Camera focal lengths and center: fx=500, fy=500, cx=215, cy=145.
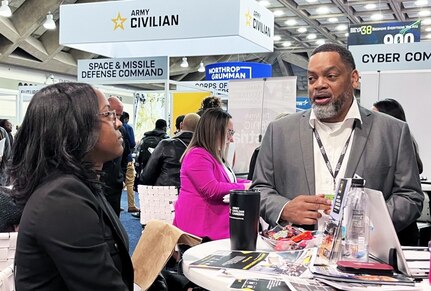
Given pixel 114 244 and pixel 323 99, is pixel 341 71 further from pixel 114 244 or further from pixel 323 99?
pixel 114 244

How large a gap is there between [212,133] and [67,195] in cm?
178

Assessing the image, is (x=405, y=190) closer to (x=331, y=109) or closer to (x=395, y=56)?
(x=331, y=109)

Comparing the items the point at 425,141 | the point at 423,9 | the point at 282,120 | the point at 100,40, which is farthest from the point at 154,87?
the point at 282,120

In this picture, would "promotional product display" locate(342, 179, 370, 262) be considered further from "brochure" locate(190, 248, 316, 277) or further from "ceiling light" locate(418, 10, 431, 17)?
"ceiling light" locate(418, 10, 431, 17)

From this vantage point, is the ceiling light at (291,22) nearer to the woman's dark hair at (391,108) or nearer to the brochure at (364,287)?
the woman's dark hair at (391,108)

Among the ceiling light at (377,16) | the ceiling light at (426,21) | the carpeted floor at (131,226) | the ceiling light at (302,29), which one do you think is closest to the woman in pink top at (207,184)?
the carpeted floor at (131,226)

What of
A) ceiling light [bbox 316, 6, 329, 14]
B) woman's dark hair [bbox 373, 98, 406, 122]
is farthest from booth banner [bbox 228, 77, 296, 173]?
ceiling light [bbox 316, 6, 329, 14]

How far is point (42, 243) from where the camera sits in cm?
107

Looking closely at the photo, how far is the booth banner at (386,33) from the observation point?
275 inches

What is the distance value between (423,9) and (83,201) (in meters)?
12.0

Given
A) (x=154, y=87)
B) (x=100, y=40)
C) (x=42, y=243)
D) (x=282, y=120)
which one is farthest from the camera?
(x=154, y=87)

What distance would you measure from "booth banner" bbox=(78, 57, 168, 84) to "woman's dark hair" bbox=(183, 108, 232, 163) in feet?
10.9

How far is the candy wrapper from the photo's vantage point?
1375 mm

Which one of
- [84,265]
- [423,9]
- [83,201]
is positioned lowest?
[84,265]
